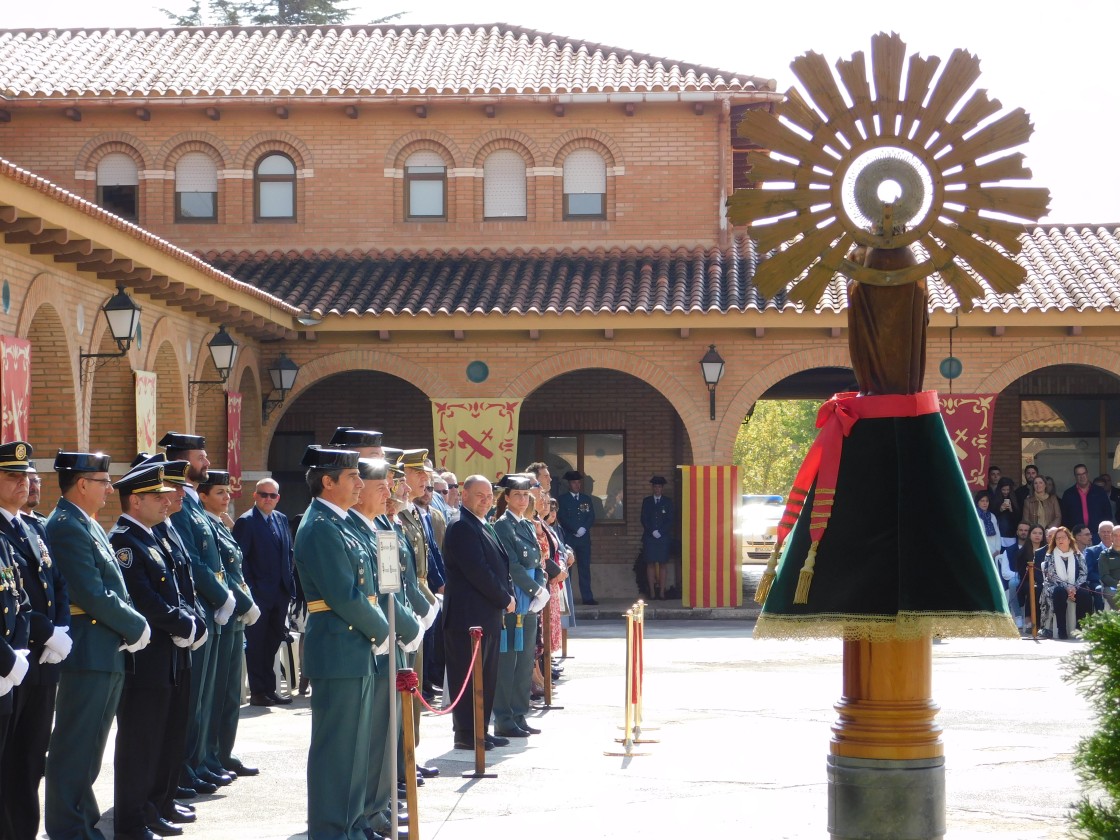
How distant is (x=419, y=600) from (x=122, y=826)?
235 centimetres

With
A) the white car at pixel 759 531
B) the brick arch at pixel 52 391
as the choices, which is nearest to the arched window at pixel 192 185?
the brick arch at pixel 52 391

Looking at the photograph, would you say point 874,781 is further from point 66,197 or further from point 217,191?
point 217,191

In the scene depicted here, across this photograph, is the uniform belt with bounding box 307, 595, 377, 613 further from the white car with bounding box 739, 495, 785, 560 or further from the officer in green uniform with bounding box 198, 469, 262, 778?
the white car with bounding box 739, 495, 785, 560

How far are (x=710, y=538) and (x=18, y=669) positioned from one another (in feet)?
55.7

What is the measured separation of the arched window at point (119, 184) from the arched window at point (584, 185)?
23.0 ft

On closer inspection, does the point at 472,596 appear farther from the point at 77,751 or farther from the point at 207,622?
the point at 77,751

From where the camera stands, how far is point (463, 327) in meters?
22.5

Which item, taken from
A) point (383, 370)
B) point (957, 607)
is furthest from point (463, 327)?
point (957, 607)

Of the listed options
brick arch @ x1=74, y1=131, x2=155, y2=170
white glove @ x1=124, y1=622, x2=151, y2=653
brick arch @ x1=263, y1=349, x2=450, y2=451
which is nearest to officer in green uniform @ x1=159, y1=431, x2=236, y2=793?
white glove @ x1=124, y1=622, x2=151, y2=653

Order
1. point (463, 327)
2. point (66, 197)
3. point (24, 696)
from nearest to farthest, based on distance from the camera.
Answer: point (24, 696) → point (66, 197) → point (463, 327)

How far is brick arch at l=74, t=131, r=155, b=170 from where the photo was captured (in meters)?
25.2

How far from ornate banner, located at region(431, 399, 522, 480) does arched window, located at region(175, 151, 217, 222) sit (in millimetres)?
5561

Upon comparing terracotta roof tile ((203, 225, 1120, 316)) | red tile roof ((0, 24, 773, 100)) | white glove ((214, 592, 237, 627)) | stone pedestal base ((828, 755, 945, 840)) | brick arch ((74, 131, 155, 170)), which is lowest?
stone pedestal base ((828, 755, 945, 840))

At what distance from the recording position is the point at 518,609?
11625mm
